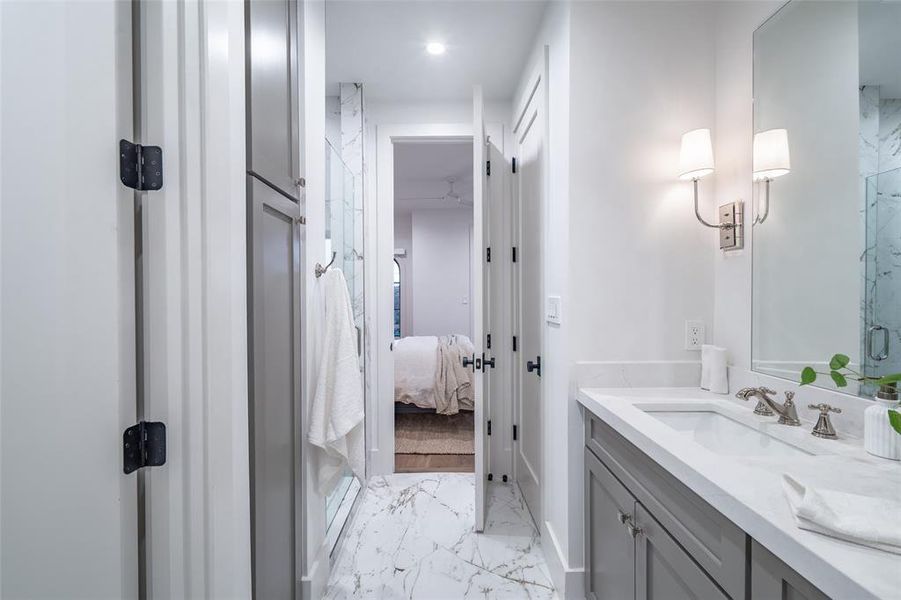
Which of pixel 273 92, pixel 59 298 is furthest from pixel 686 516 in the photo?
pixel 273 92

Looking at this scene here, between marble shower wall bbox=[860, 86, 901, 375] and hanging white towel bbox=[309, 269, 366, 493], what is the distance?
1.58 metres

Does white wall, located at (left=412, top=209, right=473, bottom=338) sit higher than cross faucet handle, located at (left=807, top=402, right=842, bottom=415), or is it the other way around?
white wall, located at (left=412, top=209, right=473, bottom=338)

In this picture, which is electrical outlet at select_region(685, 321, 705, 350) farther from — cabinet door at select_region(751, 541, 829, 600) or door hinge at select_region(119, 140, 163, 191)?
door hinge at select_region(119, 140, 163, 191)

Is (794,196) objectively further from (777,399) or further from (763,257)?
(777,399)

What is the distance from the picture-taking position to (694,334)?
1501mm

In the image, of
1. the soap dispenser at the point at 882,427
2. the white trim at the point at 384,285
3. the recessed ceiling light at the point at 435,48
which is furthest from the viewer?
the white trim at the point at 384,285

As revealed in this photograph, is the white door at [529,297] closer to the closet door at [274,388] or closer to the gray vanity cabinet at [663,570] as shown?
→ the gray vanity cabinet at [663,570]

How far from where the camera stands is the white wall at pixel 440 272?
631 cm

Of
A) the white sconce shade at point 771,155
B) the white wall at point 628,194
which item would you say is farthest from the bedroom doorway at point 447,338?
the white sconce shade at point 771,155

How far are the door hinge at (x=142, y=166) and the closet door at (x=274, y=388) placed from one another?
288 mm

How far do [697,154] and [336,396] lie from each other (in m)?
1.63

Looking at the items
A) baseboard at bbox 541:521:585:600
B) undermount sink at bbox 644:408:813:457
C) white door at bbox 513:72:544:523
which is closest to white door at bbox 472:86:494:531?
white door at bbox 513:72:544:523

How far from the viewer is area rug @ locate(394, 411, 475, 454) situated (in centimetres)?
297

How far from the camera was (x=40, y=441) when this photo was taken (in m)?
0.64
